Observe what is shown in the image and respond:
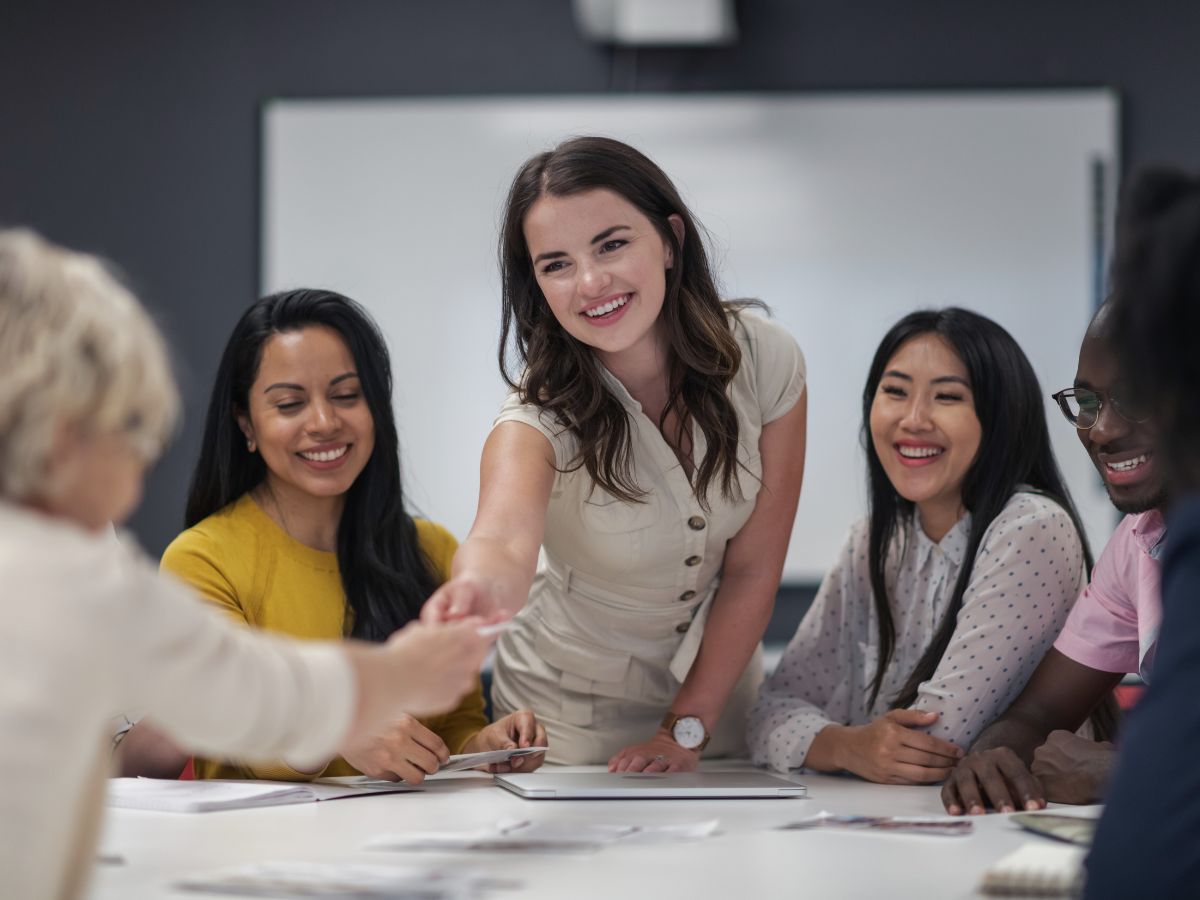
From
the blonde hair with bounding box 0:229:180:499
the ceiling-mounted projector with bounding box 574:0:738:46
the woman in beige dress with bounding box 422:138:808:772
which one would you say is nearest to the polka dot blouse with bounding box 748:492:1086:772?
the woman in beige dress with bounding box 422:138:808:772

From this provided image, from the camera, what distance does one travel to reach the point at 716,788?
1747 mm

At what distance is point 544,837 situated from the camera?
4.75 feet

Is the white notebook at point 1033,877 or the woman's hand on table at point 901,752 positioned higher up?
the white notebook at point 1033,877

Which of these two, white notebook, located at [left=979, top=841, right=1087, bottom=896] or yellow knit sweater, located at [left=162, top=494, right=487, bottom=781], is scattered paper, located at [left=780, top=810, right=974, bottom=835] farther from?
yellow knit sweater, located at [left=162, top=494, right=487, bottom=781]

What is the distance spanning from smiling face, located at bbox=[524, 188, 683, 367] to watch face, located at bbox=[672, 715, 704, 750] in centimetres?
60

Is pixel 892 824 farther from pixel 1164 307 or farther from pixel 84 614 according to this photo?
pixel 84 614

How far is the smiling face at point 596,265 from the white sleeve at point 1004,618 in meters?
0.66

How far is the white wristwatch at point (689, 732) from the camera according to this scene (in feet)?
6.81

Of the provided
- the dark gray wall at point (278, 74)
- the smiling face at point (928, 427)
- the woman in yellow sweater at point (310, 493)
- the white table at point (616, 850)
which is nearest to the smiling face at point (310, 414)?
the woman in yellow sweater at point (310, 493)

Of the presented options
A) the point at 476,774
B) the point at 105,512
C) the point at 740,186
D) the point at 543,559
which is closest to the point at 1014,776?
the point at 476,774

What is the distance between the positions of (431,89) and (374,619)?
299 cm

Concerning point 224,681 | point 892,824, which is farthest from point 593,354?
point 224,681

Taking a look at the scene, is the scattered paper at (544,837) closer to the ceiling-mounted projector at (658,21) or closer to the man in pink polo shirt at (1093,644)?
the man in pink polo shirt at (1093,644)

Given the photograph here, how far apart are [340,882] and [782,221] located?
146 inches
